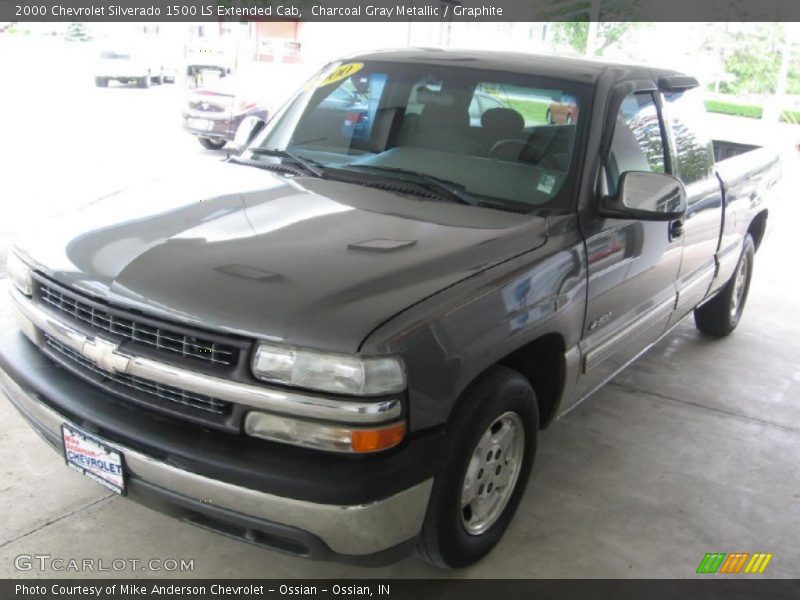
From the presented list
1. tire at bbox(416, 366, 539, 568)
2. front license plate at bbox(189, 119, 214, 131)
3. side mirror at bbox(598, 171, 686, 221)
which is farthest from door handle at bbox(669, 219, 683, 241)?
front license plate at bbox(189, 119, 214, 131)

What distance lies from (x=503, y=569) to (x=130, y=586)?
1.33 meters

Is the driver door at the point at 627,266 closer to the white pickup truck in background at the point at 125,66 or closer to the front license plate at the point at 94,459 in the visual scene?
the front license plate at the point at 94,459

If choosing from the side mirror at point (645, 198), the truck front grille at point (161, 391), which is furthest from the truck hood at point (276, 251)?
the side mirror at point (645, 198)

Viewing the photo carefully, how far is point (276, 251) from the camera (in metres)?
2.57

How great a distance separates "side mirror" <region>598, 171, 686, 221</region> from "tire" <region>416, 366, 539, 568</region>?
2.77 feet

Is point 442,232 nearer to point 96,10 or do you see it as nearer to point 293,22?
point 96,10

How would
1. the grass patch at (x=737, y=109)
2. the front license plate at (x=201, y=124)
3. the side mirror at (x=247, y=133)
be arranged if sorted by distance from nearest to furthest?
the side mirror at (x=247, y=133)
the front license plate at (x=201, y=124)
the grass patch at (x=737, y=109)

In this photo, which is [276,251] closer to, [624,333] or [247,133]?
[247,133]

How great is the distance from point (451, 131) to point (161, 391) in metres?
1.72

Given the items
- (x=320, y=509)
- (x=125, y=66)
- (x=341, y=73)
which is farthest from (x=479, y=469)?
(x=125, y=66)

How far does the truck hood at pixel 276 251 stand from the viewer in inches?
89.2

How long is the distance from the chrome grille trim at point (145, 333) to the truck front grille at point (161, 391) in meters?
0.12

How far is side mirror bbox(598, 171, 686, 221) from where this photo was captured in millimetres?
3096

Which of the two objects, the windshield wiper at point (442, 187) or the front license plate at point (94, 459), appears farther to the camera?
the windshield wiper at point (442, 187)
